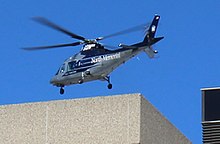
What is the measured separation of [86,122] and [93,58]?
65.7ft

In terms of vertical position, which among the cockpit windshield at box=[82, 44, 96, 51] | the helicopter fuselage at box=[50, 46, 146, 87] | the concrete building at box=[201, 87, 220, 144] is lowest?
the helicopter fuselage at box=[50, 46, 146, 87]

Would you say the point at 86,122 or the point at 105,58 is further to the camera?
the point at 105,58

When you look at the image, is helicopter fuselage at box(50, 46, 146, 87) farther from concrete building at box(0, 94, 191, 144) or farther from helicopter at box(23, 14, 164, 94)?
concrete building at box(0, 94, 191, 144)

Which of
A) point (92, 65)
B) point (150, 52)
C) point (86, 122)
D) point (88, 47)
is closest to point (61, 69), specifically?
point (88, 47)

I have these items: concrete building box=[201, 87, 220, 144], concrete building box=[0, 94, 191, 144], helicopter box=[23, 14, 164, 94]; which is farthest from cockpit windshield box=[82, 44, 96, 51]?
concrete building box=[201, 87, 220, 144]

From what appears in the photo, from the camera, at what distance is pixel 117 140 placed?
2473 centimetres

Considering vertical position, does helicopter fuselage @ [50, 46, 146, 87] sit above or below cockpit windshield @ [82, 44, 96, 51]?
below

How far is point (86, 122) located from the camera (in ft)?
82.9

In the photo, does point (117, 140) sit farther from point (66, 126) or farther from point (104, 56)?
point (104, 56)

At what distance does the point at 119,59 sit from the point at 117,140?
20.5m

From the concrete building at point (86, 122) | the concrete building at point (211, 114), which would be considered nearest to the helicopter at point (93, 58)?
the concrete building at point (86, 122)

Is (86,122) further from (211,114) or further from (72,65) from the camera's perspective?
(211,114)

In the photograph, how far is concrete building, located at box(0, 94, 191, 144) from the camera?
24734 millimetres

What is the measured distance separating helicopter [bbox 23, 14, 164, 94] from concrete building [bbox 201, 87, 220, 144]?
32287 mm
